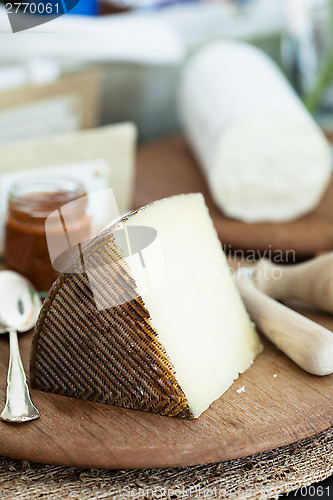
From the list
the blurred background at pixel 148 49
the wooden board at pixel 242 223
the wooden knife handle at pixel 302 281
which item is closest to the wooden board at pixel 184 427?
the wooden knife handle at pixel 302 281

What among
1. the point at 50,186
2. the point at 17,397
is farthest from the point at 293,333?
the point at 50,186

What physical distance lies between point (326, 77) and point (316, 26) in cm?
17

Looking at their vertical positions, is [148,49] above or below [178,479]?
above

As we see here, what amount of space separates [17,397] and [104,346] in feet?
0.33

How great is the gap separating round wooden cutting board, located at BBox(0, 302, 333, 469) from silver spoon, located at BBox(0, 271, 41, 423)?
→ 0.01 m

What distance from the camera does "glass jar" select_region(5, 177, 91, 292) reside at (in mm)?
834

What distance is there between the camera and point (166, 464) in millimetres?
557

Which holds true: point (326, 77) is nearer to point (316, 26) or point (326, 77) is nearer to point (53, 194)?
point (316, 26)

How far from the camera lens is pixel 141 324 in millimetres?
605

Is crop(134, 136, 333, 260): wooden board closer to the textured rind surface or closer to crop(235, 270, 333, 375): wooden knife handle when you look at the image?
crop(235, 270, 333, 375): wooden knife handle

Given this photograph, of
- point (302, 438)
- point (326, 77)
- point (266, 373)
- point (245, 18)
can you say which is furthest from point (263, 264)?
point (245, 18)

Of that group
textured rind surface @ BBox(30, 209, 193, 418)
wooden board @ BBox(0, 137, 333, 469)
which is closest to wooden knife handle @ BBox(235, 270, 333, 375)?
wooden board @ BBox(0, 137, 333, 469)

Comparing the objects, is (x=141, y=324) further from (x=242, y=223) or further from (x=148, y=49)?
(x=148, y=49)

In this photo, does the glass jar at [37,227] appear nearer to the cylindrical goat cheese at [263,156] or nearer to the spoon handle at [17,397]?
the spoon handle at [17,397]
